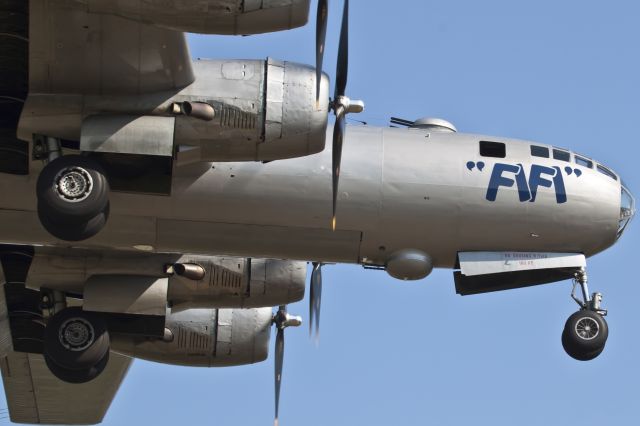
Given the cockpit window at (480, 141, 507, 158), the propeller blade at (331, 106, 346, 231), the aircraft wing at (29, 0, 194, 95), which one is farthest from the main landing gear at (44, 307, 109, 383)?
the cockpit window at (480, 141, 507, 158)

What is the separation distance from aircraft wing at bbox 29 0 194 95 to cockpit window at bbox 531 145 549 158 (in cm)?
725

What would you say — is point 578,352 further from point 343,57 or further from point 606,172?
point 343,57

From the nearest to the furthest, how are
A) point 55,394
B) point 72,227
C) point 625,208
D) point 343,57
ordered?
1. point 72,227
2. point 343,57
3. point 625,208
4. point 55,394

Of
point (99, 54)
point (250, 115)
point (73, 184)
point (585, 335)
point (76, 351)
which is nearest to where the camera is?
point (73, 184)

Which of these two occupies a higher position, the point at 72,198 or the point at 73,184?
the point at 73,184

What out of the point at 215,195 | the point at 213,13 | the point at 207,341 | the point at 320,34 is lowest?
the point at 207,341

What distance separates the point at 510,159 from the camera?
2669 centimetres

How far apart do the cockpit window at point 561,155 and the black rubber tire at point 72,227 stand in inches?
360

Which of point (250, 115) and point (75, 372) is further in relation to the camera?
point (75, 372)

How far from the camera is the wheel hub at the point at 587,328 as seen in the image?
26.9m

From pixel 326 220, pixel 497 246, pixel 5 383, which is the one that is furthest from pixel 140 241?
pixel 5 383

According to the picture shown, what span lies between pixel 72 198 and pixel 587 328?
33.7 feet

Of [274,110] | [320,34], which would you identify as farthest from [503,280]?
[320,34]

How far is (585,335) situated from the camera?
2689cm
